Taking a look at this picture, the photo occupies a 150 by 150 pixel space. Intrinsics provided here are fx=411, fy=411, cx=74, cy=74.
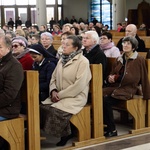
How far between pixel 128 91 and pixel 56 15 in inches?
1104

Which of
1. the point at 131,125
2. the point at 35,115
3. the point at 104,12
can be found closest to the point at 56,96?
the point at 35,115

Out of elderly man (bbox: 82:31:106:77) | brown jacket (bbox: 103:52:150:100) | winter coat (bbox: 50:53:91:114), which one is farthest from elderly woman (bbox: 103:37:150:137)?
winter coat (bbox: 50:53:91:114)

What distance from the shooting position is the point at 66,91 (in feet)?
15.8

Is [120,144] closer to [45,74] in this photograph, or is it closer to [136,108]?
[136,108]

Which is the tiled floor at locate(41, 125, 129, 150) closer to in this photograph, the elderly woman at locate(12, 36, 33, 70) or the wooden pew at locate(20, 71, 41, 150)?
the wooden pew at locate(20, 71, 41, 150)

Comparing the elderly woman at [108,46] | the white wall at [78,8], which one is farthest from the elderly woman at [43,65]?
the white wall at [78,8]

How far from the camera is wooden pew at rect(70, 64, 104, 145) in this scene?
489 centimetres

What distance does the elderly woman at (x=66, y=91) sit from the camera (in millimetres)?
4707

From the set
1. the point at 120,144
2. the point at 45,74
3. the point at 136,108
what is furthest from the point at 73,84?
the point at 136,108

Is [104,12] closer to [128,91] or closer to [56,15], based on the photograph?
[56,15]

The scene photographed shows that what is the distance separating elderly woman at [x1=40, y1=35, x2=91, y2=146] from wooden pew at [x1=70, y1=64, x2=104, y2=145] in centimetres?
9

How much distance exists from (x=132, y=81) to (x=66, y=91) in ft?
3.17

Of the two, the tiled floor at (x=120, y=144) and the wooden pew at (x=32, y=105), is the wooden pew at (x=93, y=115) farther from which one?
the wooden pew at (x=32, y=105)

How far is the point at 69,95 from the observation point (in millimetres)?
4828
